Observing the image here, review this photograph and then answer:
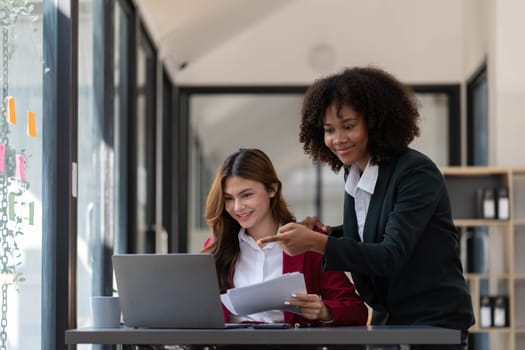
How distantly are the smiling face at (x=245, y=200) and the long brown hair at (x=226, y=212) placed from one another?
0.05ft

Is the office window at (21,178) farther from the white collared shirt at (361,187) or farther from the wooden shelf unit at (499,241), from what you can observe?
the wooden shelf unit at (499,241)

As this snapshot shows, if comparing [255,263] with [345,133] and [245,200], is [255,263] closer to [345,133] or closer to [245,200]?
[245,200]

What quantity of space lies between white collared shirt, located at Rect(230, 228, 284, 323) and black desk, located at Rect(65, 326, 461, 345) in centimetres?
62

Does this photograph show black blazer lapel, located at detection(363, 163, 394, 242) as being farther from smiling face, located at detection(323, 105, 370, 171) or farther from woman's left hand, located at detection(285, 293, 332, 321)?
woman's left hand, located at detection(285, 293, 332, 321)

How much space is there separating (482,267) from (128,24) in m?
2.94

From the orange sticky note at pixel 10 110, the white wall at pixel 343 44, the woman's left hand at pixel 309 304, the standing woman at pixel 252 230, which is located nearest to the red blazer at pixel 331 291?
the standing woman at pixel 252 230

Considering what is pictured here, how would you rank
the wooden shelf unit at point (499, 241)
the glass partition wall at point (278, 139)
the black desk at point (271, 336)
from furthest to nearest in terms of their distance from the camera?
the glass partition wall at point (278, 139), the wooden shelf unit at point (499, 241), the black desk at point (271, 336)

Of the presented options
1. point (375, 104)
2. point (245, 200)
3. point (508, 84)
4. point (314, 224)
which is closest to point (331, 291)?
point (314, 224)

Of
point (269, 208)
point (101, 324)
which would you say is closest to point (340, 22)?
point (269, 208)

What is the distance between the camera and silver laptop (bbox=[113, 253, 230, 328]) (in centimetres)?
236

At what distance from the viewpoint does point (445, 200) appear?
2582 millimetres

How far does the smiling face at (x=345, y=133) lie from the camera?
2570 millimetres

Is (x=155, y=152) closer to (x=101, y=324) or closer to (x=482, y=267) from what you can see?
(x=482, y=267)

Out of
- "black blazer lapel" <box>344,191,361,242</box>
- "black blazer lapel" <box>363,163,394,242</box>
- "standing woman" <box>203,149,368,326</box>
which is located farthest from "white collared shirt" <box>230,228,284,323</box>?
"black blazer lapel" <box>363,163,394,242</box>
